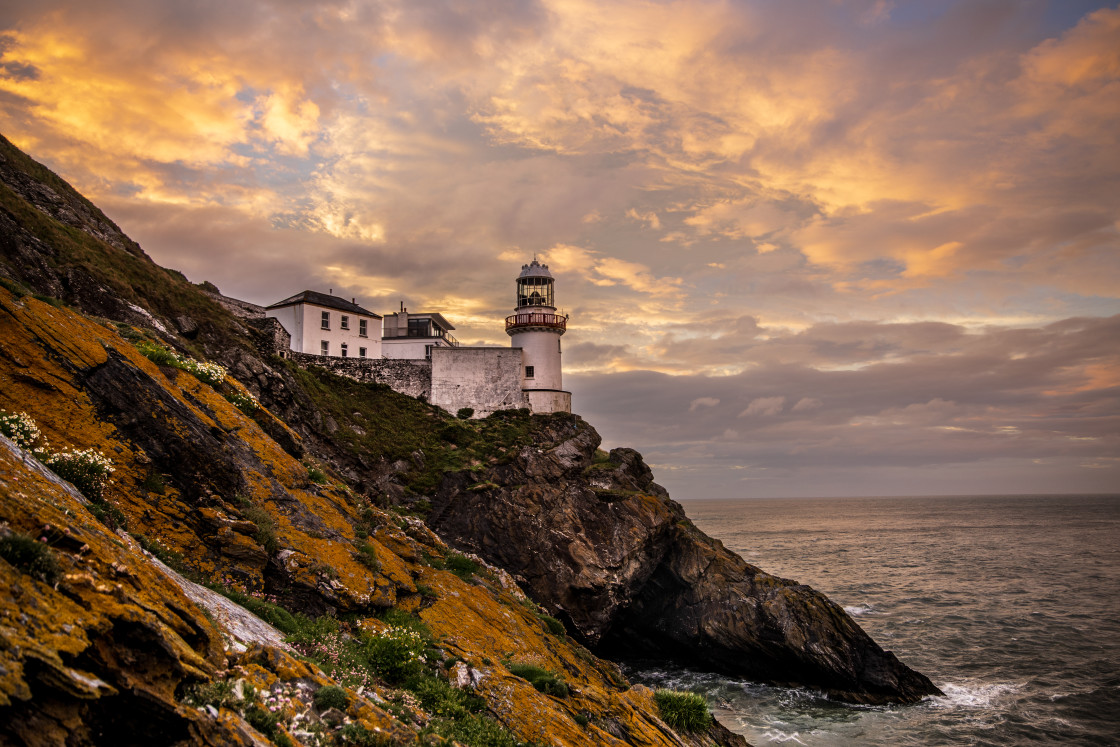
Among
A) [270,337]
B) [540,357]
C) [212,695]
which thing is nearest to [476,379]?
[540,357]

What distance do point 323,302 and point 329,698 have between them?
147ft

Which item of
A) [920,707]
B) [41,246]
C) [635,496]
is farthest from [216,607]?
[920,707]

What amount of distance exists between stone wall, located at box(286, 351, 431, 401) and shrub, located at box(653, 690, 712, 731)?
35276 millimetres

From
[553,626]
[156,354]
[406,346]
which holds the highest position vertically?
[406,346]

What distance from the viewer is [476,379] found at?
47.8m

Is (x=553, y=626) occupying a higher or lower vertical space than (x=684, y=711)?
higher

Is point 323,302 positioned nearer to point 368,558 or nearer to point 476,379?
point 476,379

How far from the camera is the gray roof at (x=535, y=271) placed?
50562mm

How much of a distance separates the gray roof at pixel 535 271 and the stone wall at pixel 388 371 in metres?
11.8

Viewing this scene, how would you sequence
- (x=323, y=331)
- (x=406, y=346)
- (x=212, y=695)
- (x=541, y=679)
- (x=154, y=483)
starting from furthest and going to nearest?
(x=406, y=346)
(x=323, y=331)
(x=541, y=679)
(x=154, y=483)
(x=212, y=695)

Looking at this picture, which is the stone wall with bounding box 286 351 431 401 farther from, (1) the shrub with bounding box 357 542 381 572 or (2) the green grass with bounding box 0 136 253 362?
(1) the shrub with bounding box 357 542 381 572

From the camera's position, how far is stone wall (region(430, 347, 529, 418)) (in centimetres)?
4725

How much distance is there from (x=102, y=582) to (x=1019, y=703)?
3865 centimetres

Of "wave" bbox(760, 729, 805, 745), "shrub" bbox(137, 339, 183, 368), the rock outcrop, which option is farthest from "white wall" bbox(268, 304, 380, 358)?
"wave" bbox(760, 729, 805, 745)
